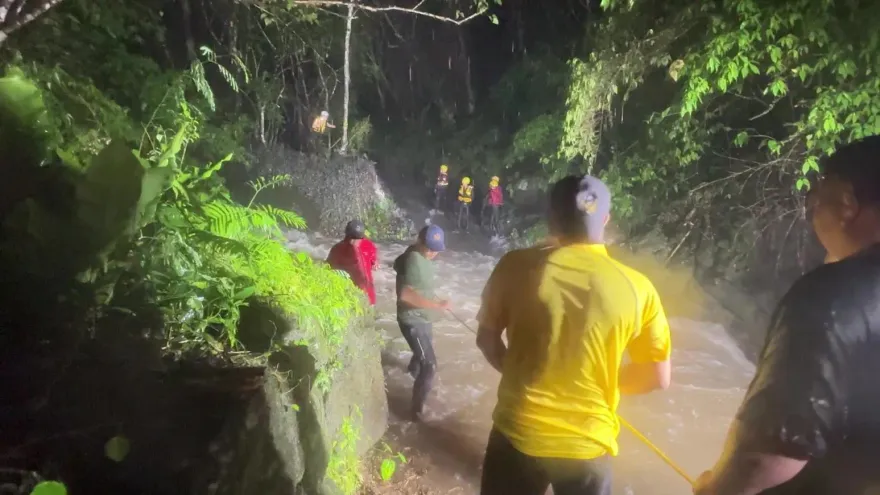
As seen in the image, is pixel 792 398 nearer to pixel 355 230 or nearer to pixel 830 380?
pixel 830 380

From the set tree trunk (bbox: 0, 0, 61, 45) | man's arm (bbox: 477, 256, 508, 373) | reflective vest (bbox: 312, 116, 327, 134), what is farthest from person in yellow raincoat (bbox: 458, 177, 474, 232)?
man's arm (bbox: 477, 256, 508, 373)

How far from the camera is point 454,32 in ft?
65.1

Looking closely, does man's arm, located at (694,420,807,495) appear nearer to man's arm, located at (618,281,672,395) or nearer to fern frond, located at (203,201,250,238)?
man's arm, located at (618,281,672,395)

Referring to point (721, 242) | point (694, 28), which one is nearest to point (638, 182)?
point (721, 242)

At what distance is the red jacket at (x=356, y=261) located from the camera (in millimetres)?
5949

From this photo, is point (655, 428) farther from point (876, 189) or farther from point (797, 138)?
point (876, 189)

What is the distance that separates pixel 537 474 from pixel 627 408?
4.91m

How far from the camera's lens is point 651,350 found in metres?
2.42

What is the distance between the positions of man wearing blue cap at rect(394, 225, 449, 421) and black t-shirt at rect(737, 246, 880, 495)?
4153 mm

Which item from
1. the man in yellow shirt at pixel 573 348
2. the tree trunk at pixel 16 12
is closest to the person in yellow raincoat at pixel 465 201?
the tree trunk at pixel 16 12

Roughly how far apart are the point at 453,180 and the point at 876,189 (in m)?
17.7

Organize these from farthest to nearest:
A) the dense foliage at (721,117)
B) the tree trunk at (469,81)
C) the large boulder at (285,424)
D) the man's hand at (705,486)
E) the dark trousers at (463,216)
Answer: the tree trunk at (469,81) < the dark trousers at (463,216) < the dense foliage at (721,117) < the large boulder at (285,424) < the man's hand at (705,486)

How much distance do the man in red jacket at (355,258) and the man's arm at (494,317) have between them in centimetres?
331

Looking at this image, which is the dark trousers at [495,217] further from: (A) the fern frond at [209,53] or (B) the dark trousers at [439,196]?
(A) the fern frond at [209,53]
